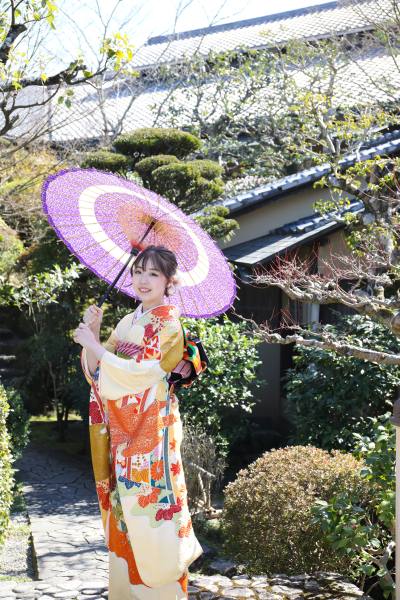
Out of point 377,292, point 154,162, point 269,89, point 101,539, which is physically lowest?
point 101,539

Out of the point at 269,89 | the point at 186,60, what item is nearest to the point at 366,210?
the point at 269,89

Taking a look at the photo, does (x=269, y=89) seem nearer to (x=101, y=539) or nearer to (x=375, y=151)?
(x=375, y=151)

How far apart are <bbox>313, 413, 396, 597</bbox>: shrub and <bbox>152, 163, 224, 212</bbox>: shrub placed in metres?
5.89

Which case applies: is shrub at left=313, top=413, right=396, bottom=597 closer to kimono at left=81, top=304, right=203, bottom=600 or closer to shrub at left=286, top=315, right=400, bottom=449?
kimono at left=81, top=304, right=203, bottom=600

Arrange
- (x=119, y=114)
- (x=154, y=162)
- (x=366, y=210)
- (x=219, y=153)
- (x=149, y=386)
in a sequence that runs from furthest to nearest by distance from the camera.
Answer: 1. (x=119, y=114)
2. (x=219, y=153)
3. (x=154, y=162)
4. (x=366, y=210)
5. (x=149, y=386)

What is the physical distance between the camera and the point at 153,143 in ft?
38.1

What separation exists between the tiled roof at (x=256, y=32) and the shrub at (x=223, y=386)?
43.9 feet

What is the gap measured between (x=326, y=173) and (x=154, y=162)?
117 inches

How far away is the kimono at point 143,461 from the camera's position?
4.23 meters

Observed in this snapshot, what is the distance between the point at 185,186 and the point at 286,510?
612cm

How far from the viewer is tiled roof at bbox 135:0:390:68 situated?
2219 centimetres

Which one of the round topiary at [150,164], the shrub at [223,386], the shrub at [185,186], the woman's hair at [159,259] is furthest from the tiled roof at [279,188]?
the woman's hair at [159,259]

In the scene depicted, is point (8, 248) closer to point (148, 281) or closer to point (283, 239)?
point (283, 239)

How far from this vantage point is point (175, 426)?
4.43 m
